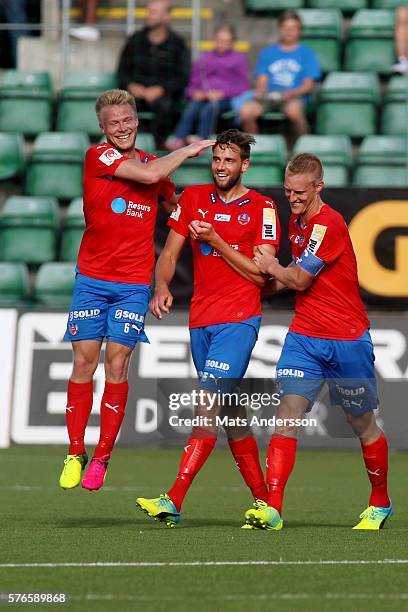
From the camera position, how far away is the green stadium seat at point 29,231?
586 inches

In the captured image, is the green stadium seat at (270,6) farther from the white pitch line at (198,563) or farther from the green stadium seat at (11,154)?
the white pitch line at (198,563)

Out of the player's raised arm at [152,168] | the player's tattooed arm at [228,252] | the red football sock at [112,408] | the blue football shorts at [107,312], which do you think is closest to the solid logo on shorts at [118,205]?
the player's raised arm at [152,168]

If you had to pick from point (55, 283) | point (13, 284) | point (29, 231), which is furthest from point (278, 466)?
point (29, 231)

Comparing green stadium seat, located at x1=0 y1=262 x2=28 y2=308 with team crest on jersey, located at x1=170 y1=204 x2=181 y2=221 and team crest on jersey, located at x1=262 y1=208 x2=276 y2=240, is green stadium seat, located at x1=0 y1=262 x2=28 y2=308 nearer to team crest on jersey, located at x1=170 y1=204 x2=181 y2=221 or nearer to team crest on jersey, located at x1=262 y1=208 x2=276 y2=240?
team crest on jersey, located at x1=170 y1=204 x2=181 y2=221

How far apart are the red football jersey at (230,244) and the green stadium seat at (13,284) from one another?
23.1 ft

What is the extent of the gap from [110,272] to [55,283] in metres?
6.46

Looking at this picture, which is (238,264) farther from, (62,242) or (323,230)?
(62,242)

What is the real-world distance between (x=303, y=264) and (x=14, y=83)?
32.2ft

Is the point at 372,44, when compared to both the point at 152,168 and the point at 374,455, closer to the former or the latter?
the point at 152,168

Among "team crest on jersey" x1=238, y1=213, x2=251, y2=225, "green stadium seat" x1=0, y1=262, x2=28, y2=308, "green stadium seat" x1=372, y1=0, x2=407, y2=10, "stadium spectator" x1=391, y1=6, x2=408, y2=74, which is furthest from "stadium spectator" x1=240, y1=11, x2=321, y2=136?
"team crest on jersey" x1=238, y1=213, x2=251, y2=225

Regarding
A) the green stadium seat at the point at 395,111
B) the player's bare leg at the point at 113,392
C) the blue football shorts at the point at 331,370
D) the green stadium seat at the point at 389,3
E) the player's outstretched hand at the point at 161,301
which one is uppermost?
the green stadium seat at the point at 389,3

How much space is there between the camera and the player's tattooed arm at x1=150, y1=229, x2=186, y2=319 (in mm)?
7500

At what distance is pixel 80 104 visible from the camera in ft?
52.8

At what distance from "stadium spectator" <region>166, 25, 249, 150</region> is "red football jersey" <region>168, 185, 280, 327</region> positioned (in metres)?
7.85
